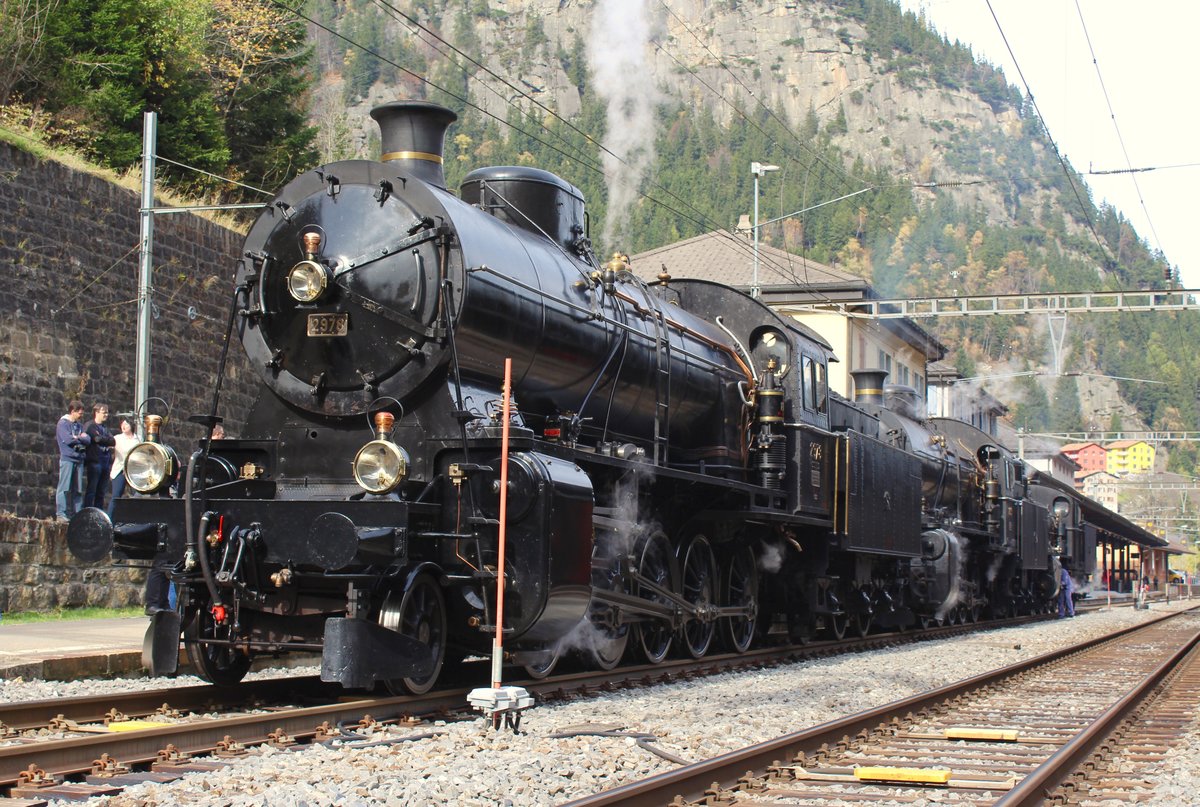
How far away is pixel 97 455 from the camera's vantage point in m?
12.4

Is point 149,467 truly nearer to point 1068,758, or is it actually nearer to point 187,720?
point 187,720

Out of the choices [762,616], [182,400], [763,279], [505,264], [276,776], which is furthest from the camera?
[763,279]

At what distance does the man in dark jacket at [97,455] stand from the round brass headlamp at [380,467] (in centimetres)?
618

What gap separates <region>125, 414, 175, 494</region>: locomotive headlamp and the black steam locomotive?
0.04 ft

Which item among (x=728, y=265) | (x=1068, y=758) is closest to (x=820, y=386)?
(x=1068, y=758)

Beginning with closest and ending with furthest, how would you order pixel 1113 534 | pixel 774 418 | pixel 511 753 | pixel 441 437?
1. pixel 511 753
2. pixel 441 437
3. pixel 774 418
4. pixel 1113 534

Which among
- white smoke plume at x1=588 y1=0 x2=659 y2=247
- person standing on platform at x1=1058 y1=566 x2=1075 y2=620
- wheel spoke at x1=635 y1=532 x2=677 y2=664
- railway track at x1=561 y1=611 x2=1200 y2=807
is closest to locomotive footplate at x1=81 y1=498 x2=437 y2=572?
railway track at x1=561 y1=611 x2=1200 y2=807

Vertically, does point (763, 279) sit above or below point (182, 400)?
above

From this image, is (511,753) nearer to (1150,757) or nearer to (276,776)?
(276,776)

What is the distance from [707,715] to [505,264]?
3107 millimetres

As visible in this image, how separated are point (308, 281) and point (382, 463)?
1.42 metres

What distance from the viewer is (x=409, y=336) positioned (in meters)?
7.65

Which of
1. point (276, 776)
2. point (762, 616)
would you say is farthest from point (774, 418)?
point (276, 776)

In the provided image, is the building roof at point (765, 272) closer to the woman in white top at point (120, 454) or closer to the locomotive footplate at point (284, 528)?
the woman in white top at point (120, 454)
